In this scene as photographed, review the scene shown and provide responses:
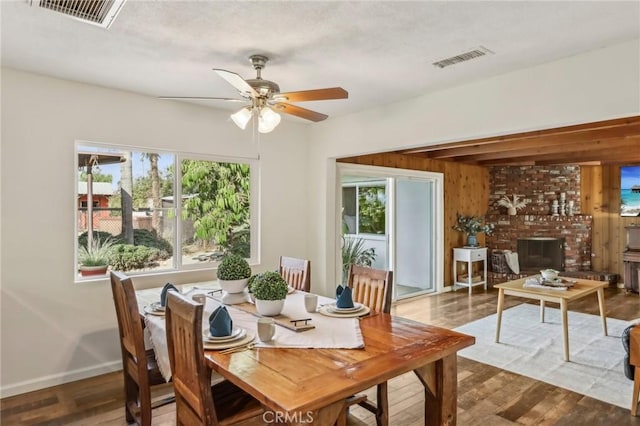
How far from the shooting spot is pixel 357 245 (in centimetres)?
581

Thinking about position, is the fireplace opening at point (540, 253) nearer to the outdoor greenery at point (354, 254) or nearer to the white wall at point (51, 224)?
the outdoor greenery at point (354, 254)

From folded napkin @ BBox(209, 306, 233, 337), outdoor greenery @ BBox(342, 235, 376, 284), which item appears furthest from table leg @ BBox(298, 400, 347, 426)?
outdoor greenery @ BBox(342, 235, 376, 284)

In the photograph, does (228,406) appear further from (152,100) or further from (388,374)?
(152,100)

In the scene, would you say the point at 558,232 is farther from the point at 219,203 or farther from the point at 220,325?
the point at 220,325

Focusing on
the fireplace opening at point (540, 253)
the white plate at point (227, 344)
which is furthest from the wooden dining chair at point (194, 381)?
the fireplace opening at point (540, 253)

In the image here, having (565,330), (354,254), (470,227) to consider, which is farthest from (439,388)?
(470,227)

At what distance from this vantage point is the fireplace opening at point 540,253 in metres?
7.37

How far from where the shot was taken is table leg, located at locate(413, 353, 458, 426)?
1.88 meters

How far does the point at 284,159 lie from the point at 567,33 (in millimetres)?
2967

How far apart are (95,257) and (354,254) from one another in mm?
3410

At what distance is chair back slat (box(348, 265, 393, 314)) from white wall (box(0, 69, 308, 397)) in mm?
2020

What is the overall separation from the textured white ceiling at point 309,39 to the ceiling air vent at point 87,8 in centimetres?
6

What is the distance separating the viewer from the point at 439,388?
189cm

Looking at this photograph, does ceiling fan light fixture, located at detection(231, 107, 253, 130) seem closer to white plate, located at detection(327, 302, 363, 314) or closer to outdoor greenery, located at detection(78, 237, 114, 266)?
white plate, located at detection(327, 302, 363, 314)
